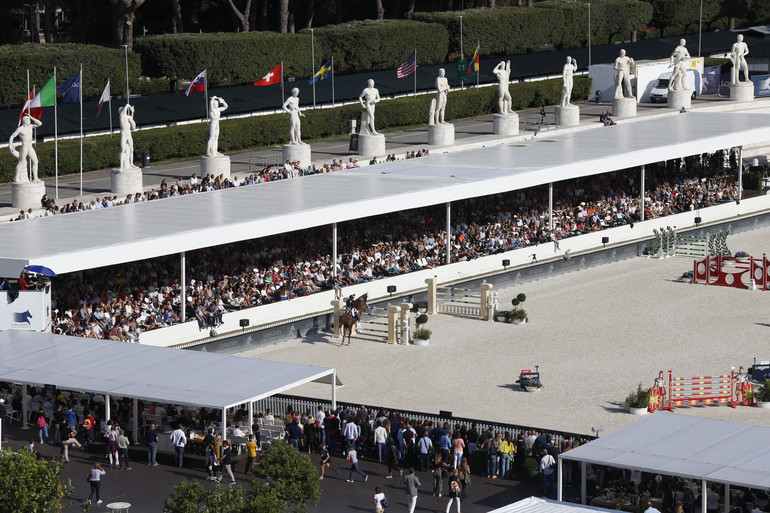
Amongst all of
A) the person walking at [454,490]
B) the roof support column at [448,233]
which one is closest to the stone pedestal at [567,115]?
the roof support column at [448,233]

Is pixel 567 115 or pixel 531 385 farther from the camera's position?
pixel 567 115

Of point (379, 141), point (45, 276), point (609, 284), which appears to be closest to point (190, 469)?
point (45, 276)

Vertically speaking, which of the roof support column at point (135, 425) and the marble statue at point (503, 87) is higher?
the marble statue at point (503, 87)

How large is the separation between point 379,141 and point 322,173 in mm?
7696

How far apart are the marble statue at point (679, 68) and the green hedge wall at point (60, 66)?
995 inches

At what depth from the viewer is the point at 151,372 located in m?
28.8

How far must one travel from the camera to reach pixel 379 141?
58281mm

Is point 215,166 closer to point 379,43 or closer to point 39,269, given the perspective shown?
point 39,269

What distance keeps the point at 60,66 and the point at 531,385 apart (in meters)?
37.9

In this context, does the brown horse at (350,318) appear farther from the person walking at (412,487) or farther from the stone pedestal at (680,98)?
the stone pedestal at (680,98)

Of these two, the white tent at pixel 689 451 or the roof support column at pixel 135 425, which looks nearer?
the white tent at pixel 689 451

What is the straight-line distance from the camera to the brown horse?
125ft

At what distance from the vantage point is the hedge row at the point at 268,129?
55844mm

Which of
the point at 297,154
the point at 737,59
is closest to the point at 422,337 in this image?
the point at 297,154
